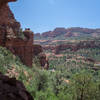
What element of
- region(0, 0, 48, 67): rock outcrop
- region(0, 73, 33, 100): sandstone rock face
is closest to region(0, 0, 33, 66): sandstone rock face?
region(0, 0, 48, 67): rock outcrop

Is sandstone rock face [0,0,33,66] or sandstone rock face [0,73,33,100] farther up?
sandstone rock face [0,0,33,66]

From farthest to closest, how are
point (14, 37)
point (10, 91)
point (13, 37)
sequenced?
point (14, 37) < point (13, 37) < point (10, 91)

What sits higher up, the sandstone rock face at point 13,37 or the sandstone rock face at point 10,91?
the sandstone rock face at point 13,37

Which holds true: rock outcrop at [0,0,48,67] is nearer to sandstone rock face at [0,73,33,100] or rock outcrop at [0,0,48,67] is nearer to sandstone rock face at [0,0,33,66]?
sandstone rock face at [0,0,33,66]

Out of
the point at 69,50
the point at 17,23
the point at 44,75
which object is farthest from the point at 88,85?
the point at 69,50

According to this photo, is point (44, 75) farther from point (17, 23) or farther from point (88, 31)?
point (88, 31)

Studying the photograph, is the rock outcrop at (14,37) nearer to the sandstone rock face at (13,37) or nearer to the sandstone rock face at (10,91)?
the sandstone rock face at (13,37)

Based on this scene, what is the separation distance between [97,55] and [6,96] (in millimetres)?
80516

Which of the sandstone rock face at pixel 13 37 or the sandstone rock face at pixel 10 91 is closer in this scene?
the sandstone rock face at pixel 10 91

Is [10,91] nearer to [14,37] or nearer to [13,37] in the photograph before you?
[13,37]

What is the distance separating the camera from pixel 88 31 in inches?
6993

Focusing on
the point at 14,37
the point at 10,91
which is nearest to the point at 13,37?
the point at 14,37

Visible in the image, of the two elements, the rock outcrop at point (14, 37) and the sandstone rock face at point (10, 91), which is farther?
the rock outcrop at point (14, 37)

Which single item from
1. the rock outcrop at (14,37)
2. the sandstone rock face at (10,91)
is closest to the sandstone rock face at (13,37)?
the rock outcrop at (14,37)
